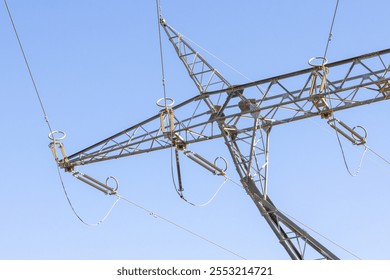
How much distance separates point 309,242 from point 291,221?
58 cm

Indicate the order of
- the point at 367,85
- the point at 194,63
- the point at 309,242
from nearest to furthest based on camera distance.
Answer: the point at 367,85 < the point at 309,242 < the point at 194,63

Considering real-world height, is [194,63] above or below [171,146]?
above

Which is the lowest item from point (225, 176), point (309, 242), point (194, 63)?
point (309, 242)

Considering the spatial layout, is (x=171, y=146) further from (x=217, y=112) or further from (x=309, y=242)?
(x=309, y=242)

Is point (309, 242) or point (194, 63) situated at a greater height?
point (194, 63)

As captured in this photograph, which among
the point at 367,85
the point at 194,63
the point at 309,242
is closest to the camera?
the point at 367,85

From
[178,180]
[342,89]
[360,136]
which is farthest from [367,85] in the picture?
[178,180]

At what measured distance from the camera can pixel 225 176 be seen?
1995 cm

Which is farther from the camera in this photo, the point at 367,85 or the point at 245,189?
the point at 245,189

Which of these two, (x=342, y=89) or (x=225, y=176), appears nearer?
(x=342, y=89)

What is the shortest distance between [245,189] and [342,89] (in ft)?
10.5

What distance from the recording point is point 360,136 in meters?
19.3

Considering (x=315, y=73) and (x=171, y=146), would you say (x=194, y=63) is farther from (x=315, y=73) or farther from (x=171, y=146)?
(x=315, y=73)

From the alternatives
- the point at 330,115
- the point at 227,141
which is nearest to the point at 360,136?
the point at 330,115
